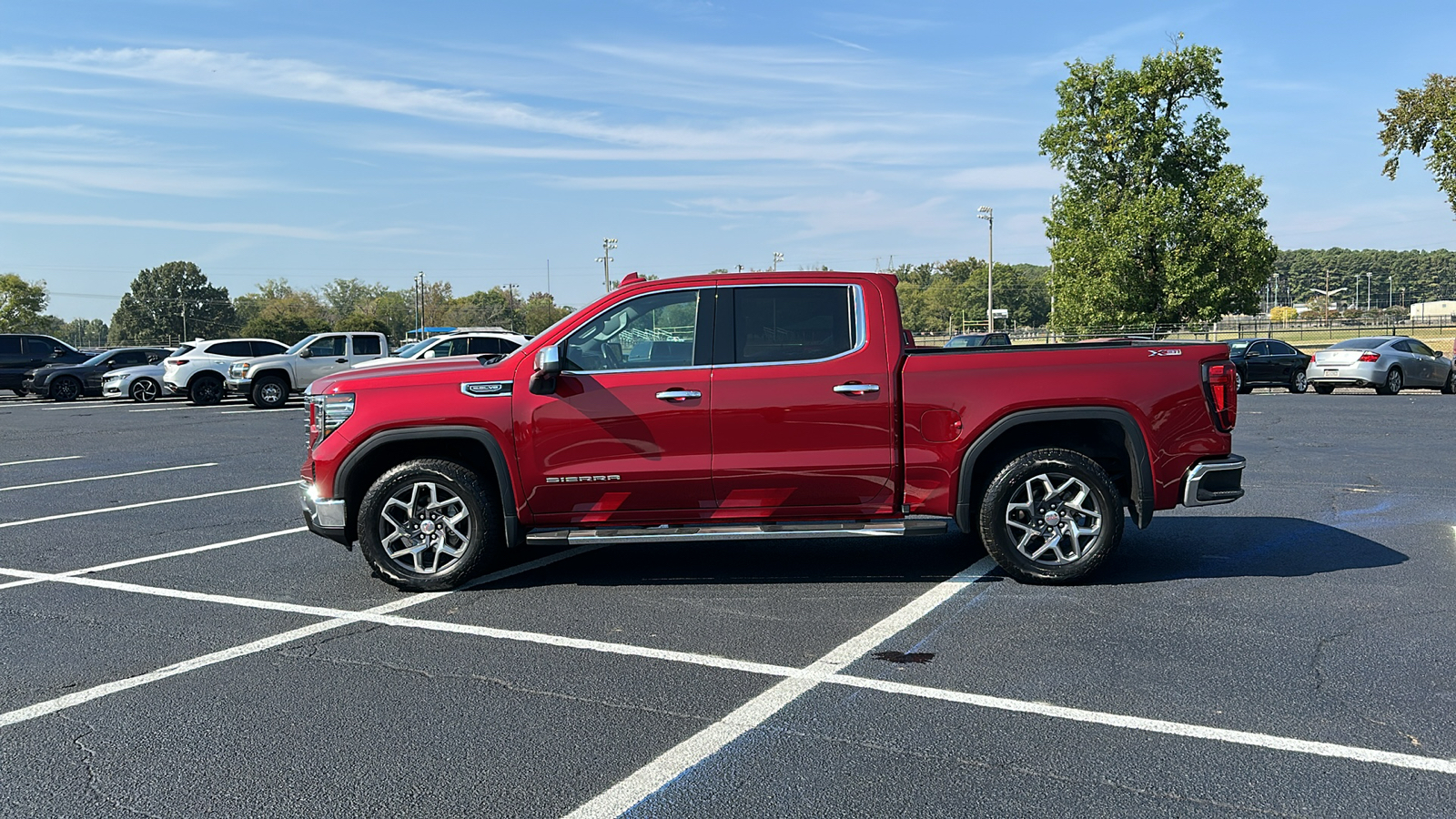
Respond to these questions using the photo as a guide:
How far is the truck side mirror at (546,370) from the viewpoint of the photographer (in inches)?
244

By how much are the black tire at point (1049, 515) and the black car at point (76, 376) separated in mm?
28362

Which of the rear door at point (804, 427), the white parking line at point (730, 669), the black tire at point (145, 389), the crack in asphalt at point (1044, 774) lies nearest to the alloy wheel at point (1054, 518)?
the white parking line at point (730, 669)

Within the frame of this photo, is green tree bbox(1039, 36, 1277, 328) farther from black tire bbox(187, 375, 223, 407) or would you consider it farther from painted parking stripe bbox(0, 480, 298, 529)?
painted parking stripe bbox(0, 480, 298, 529)

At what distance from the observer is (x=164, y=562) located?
7445 millimetres

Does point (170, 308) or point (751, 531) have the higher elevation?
point (170, 308)

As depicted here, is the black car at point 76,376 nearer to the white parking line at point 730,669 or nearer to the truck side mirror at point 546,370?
the white parking line at point 730,669

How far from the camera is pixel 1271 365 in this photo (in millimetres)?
26969

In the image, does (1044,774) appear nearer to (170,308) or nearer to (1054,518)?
(1054,518)

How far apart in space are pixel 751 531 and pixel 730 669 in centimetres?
142

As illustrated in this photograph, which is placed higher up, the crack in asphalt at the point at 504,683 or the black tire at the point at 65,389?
the black tire at the point at 65,389

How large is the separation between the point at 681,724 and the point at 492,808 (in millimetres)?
945

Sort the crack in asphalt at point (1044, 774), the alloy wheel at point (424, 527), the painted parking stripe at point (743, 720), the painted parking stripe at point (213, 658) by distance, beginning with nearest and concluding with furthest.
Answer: the crack in asphalt at point (1044, 774) → the painted parking stripe at point (743, 720) → the painted parking stripe at point (213, 658) → the alloy wheel at point (424, 527)

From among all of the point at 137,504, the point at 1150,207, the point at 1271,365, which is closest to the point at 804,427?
the point at 137,504

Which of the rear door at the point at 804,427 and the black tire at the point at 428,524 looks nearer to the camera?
the rear door at the point at 804,427
